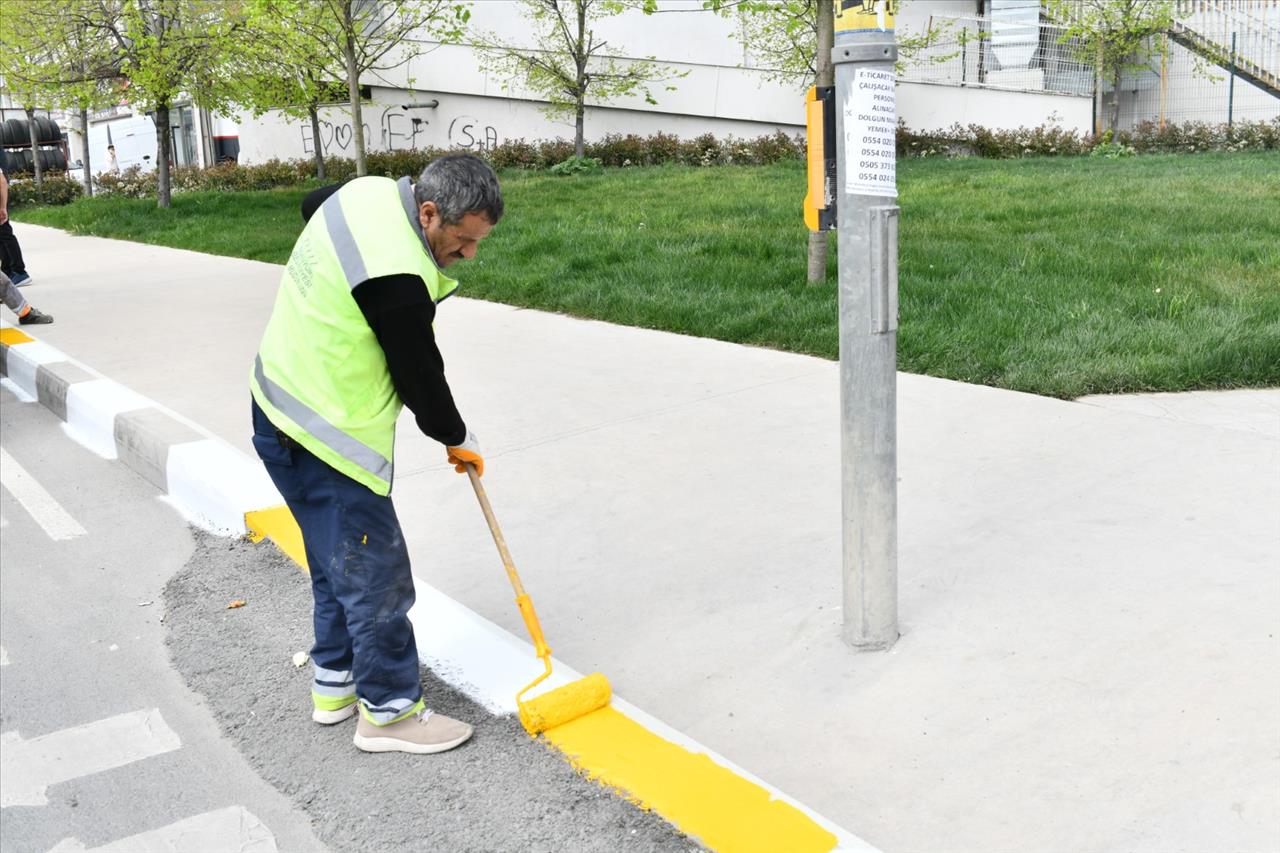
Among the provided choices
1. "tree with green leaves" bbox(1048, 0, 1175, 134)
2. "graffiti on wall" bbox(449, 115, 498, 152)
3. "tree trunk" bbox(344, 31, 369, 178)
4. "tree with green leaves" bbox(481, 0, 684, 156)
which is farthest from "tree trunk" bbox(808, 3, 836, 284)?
"graffiti on wall" bbox(449, 115, 498, 152)

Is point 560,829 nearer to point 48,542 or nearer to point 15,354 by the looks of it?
point 48,542

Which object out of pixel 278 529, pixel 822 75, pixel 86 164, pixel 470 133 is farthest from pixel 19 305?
pixel 86 164

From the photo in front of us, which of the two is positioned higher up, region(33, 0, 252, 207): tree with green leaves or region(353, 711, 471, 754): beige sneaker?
region(33, 0, 252, 207): tree with green leaves

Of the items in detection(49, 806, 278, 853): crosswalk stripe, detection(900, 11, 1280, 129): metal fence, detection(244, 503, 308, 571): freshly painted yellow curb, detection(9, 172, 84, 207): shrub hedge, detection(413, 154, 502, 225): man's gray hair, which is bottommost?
detection(49, 806, 278, 853): crosswalk stripe

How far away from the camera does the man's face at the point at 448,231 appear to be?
292 cm

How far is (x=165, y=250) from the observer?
49.7 ft

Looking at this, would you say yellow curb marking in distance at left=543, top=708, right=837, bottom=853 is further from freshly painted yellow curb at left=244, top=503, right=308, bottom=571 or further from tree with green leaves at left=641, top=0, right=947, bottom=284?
tree with green leaves at left=641, top=0, right=947, bottom=284

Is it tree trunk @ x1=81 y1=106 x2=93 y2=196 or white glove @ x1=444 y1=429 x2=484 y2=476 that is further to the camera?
tree trunk @ x1=81 y1=106 x2=93 y2=196

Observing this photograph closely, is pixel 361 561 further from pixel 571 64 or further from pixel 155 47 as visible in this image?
pixel 571 64

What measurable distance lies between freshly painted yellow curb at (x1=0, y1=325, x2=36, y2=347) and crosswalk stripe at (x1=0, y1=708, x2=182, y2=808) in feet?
19.5

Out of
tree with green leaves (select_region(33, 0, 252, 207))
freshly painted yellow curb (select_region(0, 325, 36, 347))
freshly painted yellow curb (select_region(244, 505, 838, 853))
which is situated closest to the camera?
freshly painted yellow curb (select_region(244, 505, 838, 853))

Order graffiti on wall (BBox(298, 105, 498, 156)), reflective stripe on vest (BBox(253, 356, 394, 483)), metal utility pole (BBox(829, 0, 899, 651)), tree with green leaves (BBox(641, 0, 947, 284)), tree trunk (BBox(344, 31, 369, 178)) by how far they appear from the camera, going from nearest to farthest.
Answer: reflective stripe on vest (BBox(253, 356, 394, 483)), metal utility pole (BBox(829, 0, 899, 651)), tree trunk (BBox(344, 31, 369, 178)), tree with green leaves (BBox(641, 0, 947, 284)), graffiti on wall (BBox(298, 105, 498, 156))

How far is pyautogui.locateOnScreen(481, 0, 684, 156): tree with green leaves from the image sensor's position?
73.0 ft

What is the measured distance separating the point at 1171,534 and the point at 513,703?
231 centimetres
